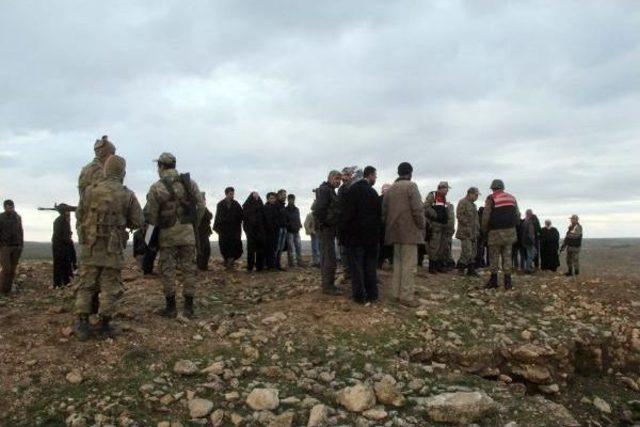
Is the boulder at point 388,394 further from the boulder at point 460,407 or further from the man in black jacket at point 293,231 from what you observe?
the man in black jacket at point 293,231

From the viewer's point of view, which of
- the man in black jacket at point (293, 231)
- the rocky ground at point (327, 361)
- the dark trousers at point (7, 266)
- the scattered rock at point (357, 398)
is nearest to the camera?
the rocky ground at point (327, 361)

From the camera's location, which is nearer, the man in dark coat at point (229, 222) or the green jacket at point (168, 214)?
the green jacket at point (168, 214)

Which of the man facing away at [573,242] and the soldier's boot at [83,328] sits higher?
the man facing away at [573,242]

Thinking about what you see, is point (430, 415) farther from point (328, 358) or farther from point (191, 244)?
point (191, 244)

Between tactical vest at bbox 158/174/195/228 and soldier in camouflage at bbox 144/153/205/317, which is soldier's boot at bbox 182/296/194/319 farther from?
tactical vest at bbox 158/174/195/228

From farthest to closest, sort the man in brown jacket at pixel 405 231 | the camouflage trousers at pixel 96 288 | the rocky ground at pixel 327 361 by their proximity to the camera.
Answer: the man in brown jacket at pixel 405 231, the camouflage trousers at pixel 96 288, the rocky ground at pixel 327 361

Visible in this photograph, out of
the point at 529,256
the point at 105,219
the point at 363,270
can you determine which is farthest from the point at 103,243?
the point at 529,256

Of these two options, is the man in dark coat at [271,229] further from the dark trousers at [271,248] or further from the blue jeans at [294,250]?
the blue jeans at [294,250]

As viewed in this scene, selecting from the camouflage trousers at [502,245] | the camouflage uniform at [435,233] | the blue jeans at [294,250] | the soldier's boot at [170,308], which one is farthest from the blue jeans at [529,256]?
the soldier's boot at [170,308]

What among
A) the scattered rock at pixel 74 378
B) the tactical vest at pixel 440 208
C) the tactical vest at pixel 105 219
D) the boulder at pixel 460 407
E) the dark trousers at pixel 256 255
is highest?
the tactical vest at pixel 440 208

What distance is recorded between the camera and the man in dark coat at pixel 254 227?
13.5 metres

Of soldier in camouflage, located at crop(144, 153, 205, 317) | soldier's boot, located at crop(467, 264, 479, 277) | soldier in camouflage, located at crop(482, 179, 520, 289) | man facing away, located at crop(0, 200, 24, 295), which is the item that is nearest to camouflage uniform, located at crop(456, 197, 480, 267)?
soldier's boot, located at crop(467, 264, 479, 277)

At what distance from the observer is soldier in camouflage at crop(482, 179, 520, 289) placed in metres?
11.6

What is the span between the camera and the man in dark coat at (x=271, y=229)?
44.9 feet
